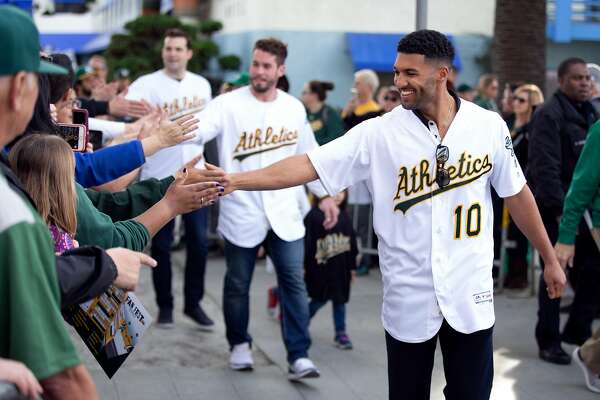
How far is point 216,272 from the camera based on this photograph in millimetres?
10719

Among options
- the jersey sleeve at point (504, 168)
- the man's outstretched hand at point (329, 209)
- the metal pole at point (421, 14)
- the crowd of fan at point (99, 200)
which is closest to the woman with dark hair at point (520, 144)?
the crowd of fan at point (99, 200)

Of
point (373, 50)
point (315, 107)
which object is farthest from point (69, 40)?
point (315, 107)

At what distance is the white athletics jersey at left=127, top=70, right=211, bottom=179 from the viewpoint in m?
8.34

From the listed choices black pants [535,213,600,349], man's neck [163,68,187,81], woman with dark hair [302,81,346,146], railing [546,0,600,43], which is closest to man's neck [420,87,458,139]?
black pants [535,213,600,349]

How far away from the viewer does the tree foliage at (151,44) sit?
26.4m

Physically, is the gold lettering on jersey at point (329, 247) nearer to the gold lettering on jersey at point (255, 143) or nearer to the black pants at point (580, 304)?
the gold lettering on jersey at point (255, 143)

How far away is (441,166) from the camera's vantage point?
409 cm

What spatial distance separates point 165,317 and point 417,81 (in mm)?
4506

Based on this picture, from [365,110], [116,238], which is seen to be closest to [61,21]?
A: [365,110]

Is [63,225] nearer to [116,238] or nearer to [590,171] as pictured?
[116,238]

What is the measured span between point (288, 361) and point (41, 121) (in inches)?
118

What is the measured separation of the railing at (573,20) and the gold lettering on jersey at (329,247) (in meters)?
21.3

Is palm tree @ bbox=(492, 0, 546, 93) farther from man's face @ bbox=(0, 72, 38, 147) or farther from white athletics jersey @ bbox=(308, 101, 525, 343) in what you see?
man's face @ bbox=(0, 72, 38, 147)

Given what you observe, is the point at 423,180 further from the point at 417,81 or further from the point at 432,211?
the point at 417,81
